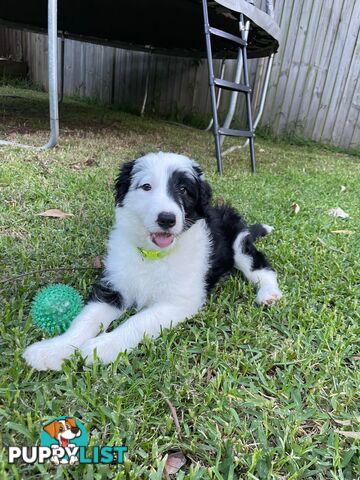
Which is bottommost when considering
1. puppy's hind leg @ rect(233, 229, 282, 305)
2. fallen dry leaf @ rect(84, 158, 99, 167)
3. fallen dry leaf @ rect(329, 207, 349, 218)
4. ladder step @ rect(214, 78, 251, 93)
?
fallen dry leaf @ rect(84, 158, 99, 167)

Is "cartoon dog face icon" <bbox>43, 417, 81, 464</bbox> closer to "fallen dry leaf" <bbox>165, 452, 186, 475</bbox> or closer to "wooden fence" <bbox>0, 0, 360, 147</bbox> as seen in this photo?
"fallen dry leaf" <bbox>165, 452, 186, 475</bbox>

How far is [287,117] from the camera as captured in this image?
9.05 m

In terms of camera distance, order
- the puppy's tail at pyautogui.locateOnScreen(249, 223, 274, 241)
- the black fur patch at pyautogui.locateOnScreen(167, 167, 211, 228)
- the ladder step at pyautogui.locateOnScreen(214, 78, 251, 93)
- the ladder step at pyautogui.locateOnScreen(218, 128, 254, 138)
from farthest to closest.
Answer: the ladder step at pyautogui.locateOnScreen(218, 128, 254, 138), the ladder step at pyautogui.locateOnScreen(214, 78, 251, 93), the puppy's tail at pyautogui.locateOnScreen(249, 223, 274, 241), the black fur patch at pyautogui.locateOnScreen(167, 167, 211, 228)

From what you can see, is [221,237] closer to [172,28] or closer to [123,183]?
[123,183]

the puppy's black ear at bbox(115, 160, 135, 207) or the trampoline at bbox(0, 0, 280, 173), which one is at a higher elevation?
the trampoline at bbox(0, 0, 280, 173)

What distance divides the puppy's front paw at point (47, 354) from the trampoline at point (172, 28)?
3429 millimetres

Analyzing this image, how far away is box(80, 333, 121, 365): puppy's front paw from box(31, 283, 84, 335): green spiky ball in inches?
8.1

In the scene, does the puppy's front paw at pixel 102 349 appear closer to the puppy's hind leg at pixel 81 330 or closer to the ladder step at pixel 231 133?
the puppy's hind leg at pixel 81 330

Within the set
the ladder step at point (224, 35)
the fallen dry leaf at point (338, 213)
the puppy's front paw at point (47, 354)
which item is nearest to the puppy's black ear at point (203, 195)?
the puppy's front paw at point (47, 354)

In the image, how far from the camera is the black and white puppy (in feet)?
6.17

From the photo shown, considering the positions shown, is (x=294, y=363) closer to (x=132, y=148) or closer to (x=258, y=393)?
(x=258, y=393)

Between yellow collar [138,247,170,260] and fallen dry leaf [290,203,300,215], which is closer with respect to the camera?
yellow collar [138,247,170,260]

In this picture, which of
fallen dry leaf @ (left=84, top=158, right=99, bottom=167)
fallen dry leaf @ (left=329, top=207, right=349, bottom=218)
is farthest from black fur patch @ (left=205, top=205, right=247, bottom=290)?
fallen dry leaf @ (left=84, top=158, right=99, bottom=167)

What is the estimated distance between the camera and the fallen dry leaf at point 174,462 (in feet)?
3.95
